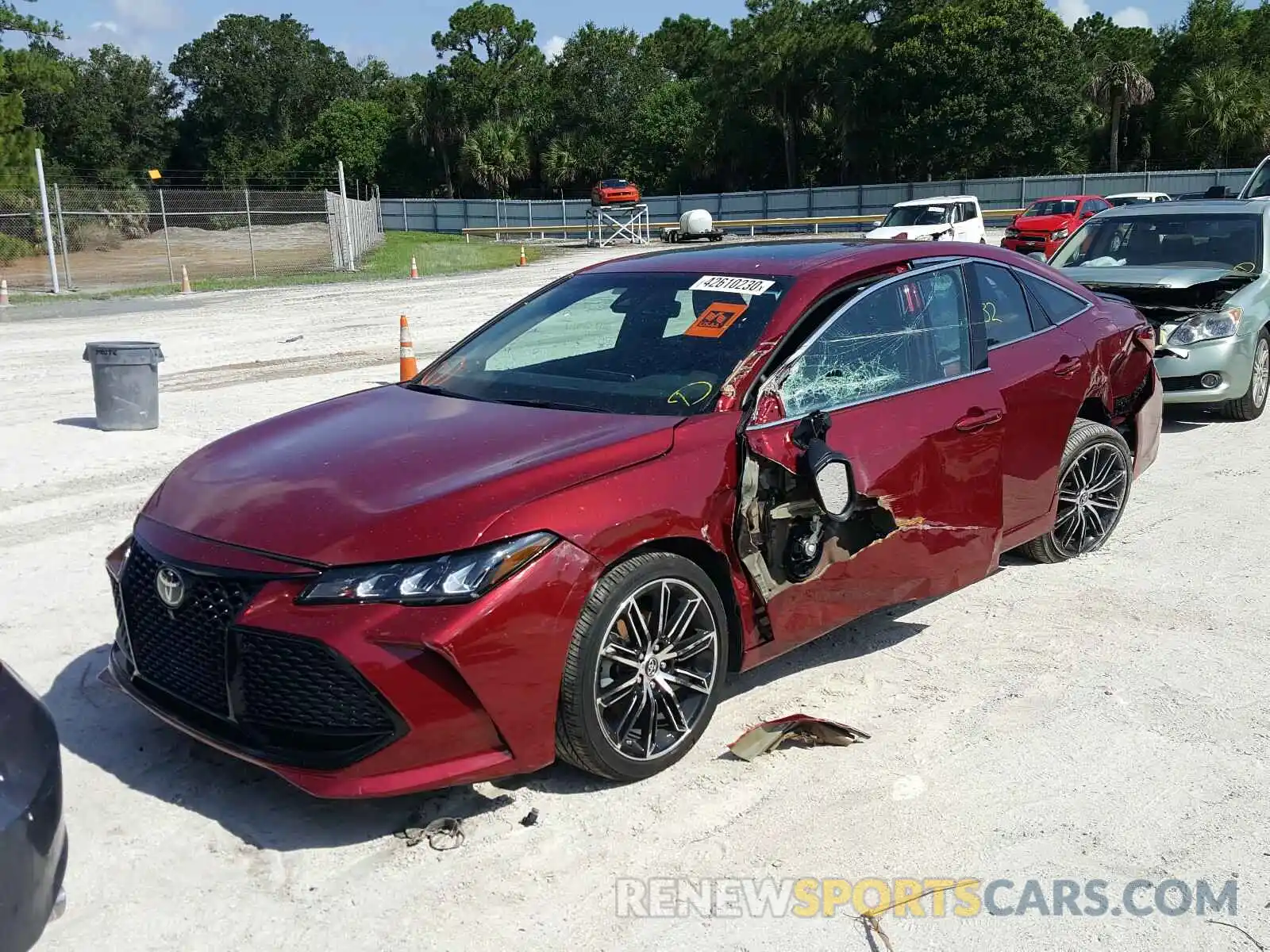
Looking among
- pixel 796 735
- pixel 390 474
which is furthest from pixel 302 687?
pixel 796 735

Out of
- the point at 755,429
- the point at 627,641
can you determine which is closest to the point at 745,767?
the point at 627,641

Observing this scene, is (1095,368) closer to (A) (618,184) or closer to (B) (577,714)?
(B) (577,714)

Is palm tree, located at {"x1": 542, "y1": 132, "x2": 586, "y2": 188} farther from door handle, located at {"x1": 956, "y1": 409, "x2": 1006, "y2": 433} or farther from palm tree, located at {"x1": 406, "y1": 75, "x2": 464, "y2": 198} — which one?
door handle, located at {"x1": 956, "y1": 409, "x2": 1006, "y2": 433}

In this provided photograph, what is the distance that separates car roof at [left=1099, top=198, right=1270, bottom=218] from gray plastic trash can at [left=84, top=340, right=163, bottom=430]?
8555 mm

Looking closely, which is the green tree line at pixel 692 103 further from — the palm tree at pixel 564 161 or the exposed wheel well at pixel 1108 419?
the exposed wheel well at pixel 1108 419

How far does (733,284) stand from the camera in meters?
4.78

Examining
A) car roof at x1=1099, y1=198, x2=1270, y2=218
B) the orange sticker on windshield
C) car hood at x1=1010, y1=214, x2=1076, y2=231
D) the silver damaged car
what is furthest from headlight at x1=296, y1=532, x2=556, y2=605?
car hood at x1=1010, y1=214, x2=1076, y2=231

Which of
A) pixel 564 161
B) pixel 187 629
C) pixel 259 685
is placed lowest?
pixel 259 685

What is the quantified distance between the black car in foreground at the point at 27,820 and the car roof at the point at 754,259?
3.15 meters

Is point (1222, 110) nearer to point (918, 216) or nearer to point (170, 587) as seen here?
point (918, 216)

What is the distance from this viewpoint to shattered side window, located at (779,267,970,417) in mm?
4496

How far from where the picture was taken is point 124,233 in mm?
41250

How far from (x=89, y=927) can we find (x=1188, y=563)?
533 cm

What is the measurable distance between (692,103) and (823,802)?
234 ft
